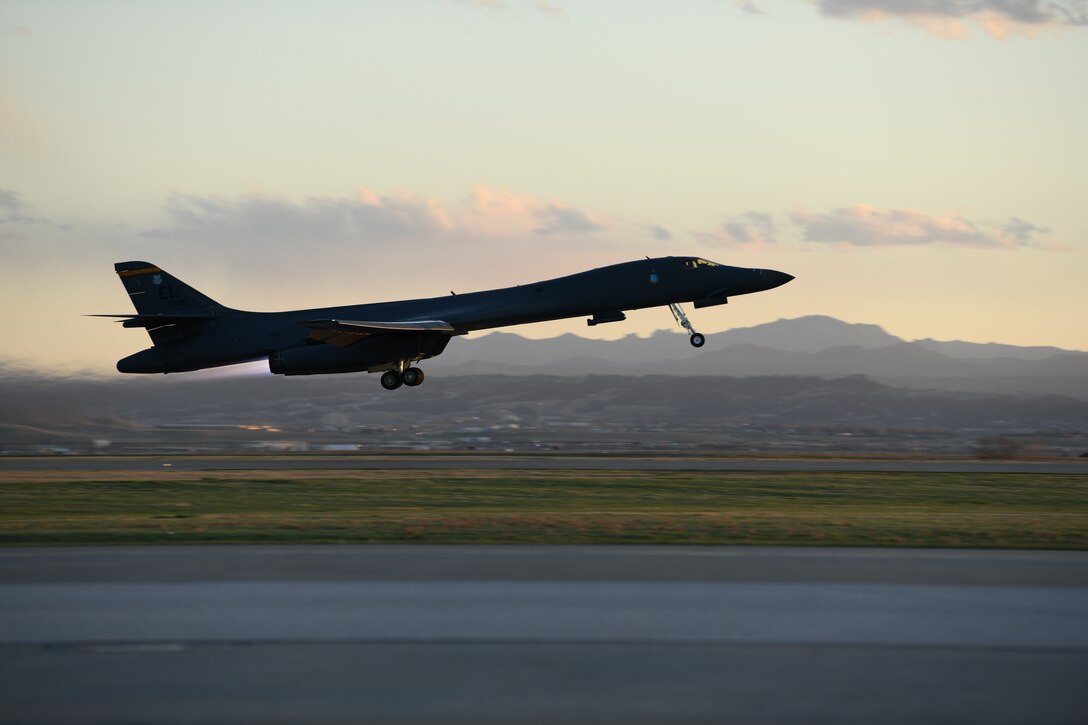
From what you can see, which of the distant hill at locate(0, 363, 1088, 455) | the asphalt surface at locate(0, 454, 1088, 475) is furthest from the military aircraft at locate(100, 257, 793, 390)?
the distant hill at locate(0, 363, 1088, 455)

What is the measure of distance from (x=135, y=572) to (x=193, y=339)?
24.5 metres

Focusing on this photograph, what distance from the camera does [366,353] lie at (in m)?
37.6

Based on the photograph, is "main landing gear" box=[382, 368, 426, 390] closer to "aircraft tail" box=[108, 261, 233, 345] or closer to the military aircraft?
the military aircraft

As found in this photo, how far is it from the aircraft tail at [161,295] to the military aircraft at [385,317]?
0.04 metres

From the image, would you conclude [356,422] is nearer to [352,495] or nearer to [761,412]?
[761,412]

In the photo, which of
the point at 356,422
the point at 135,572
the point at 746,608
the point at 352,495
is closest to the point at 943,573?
the point at 746,608

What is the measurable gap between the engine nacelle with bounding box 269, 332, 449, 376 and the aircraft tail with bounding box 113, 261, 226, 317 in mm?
4057

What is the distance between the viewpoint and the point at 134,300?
132 ft

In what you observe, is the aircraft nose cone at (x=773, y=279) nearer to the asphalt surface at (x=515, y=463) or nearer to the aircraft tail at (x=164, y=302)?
the asphalt surface at (x=515, y=463)

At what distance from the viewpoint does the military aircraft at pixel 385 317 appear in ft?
115

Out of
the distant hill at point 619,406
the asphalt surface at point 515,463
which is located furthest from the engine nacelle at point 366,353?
the distant hill at point 619,406

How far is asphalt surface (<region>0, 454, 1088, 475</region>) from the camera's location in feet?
147

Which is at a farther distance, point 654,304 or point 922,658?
point 654,304

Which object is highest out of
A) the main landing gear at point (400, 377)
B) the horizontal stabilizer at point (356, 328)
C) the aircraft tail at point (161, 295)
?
the aircraft tail at point (161, 295)
